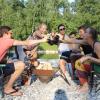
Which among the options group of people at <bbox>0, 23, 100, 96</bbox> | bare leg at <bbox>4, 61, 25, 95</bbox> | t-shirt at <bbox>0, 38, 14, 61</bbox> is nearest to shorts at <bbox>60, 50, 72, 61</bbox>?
group of people at <bbox>0, 23, 100, 96</bbox>

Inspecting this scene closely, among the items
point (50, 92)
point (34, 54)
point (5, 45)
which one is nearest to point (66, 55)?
point (34, 54)

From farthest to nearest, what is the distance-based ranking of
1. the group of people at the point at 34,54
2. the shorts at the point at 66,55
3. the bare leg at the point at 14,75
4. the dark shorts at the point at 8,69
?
the shorts at the point at 66,55 → the bare leg at the point at 14,75 → the dark shorts at the point at 8,69 → the group of people at the point at 34,54

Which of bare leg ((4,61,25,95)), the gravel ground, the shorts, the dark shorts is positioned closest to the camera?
the gravel ground

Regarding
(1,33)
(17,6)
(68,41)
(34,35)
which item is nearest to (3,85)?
(1,33)

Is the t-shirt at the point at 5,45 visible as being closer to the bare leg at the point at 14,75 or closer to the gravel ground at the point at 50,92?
the bare leg at the point at 14,75

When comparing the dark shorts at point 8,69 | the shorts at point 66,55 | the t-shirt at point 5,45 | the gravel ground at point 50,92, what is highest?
the t-shirt at point 5,45

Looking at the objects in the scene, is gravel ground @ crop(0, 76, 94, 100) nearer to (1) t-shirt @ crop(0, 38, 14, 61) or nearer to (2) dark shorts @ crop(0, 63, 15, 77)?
(2) dark shorts @ crop(0, 63, 15, 77)

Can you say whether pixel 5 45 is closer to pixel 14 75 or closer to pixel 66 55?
pixel 14 75

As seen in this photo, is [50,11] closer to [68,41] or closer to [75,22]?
[75,22]

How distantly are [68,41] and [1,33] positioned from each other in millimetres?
1477

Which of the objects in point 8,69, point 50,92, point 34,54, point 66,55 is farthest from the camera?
point 66,55

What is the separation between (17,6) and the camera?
54312mm

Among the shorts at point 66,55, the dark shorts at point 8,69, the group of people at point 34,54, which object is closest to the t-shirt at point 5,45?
the group of people at point 34,54

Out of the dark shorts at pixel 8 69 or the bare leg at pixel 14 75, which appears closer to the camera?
the dark shorts at pixel 8 69
